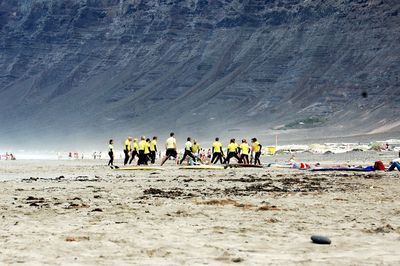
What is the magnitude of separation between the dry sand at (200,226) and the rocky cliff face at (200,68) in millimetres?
99246

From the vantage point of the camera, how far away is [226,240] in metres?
9.97

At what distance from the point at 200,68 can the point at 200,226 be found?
137 meters

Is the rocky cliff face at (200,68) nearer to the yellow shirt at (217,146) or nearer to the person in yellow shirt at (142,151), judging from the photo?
the yellow shirt at (217,146)

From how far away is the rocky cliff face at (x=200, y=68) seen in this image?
414 feet

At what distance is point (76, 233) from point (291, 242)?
2786mm

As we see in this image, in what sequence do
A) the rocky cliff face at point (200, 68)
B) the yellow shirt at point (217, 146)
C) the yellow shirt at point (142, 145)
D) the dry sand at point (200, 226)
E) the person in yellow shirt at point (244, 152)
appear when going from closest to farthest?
the dry sand at point (200, 226) → the person in yellow shirt at point (244, 152) → the yellow shirt at point (217, 146) → the yellow shirt at point (142, 145) → the rocky cliff face at point (200, 68)

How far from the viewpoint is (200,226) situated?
11.3m

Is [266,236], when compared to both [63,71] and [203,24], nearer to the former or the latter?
[203,24]

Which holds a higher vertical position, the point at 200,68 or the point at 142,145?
the point at 200,68

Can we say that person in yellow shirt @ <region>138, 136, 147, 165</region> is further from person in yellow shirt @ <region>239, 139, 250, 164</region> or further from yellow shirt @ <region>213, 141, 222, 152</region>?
person in yellow shirt @ <region>239, 139, 250, 164</region>

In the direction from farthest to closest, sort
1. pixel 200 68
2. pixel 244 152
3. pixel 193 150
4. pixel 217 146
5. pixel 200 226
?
pixel 200 68, pixel 193 150, pixel 217 146, pixel 244 152, pixel 200 226

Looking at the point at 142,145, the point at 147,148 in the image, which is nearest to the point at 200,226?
the point at 142,145

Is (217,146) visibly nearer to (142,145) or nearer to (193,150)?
(193,150)

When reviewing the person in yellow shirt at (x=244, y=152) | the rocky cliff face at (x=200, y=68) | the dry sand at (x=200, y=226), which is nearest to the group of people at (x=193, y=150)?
the person in yellow shirt at (x=244, y=152)
